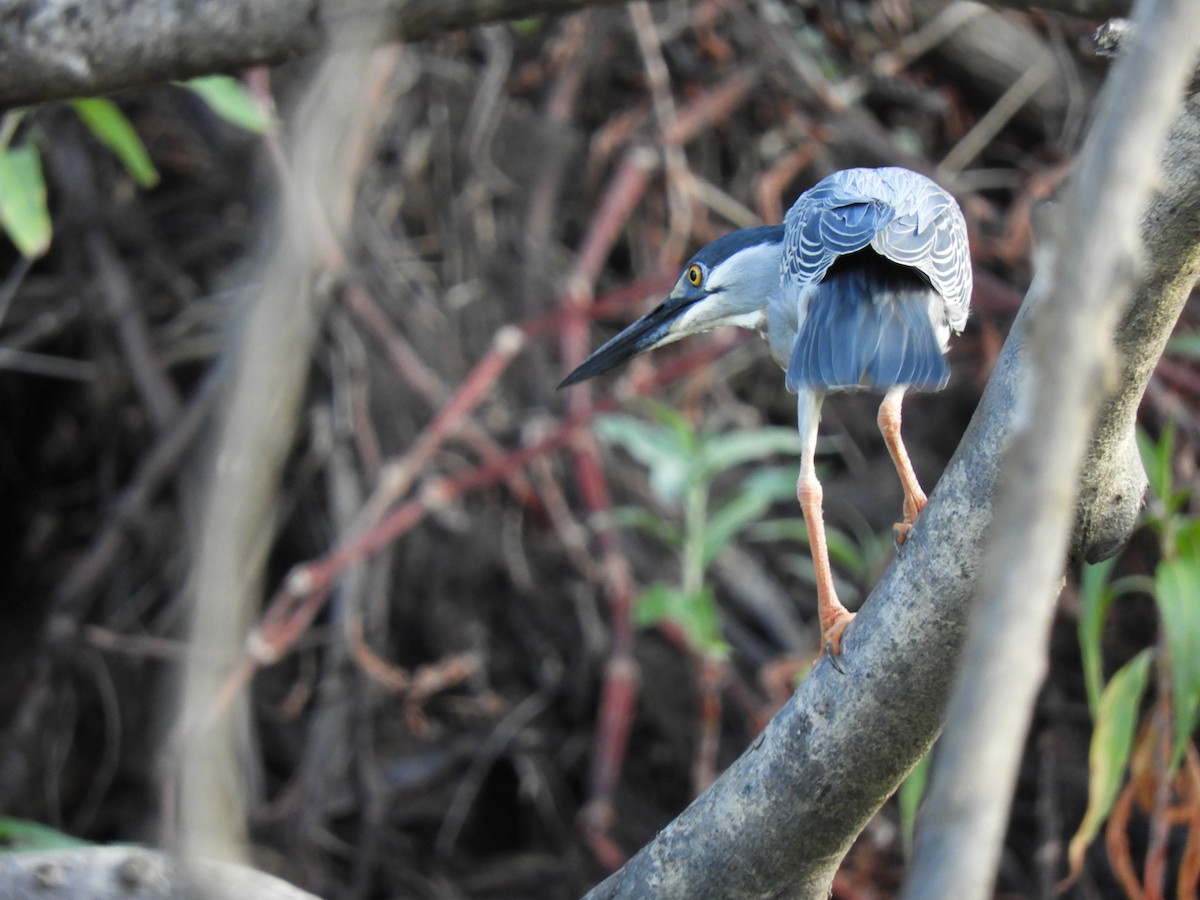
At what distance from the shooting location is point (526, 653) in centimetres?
277

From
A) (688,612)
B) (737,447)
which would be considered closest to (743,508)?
(737,447)

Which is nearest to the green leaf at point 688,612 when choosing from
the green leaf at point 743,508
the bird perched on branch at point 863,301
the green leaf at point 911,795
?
the green leaf at point 743,508

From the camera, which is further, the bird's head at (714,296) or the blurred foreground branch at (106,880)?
the bird's head at (714,296)

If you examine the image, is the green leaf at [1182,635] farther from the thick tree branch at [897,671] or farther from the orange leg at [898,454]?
the thick tree branch at [897,671]

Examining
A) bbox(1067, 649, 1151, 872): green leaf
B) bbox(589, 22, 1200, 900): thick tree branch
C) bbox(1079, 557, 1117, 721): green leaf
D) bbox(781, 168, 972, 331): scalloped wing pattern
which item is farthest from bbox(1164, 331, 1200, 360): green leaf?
bbox(589, 22, 1200, 900): thick tree branch

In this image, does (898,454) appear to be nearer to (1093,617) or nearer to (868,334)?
(868,334)

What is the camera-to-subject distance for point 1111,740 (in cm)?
179

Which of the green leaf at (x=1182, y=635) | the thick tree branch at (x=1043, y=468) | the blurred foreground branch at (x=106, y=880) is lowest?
the green leaf at (x=1182, y=635)

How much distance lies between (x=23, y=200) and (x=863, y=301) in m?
1.27

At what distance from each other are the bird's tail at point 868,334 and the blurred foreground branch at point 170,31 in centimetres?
36

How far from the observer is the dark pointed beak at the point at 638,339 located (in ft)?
6.40

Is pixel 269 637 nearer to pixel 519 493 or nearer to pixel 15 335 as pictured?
pixel 519 493

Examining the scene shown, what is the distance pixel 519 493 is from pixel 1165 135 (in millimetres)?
1757

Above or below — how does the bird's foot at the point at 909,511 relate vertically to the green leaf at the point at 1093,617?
above
